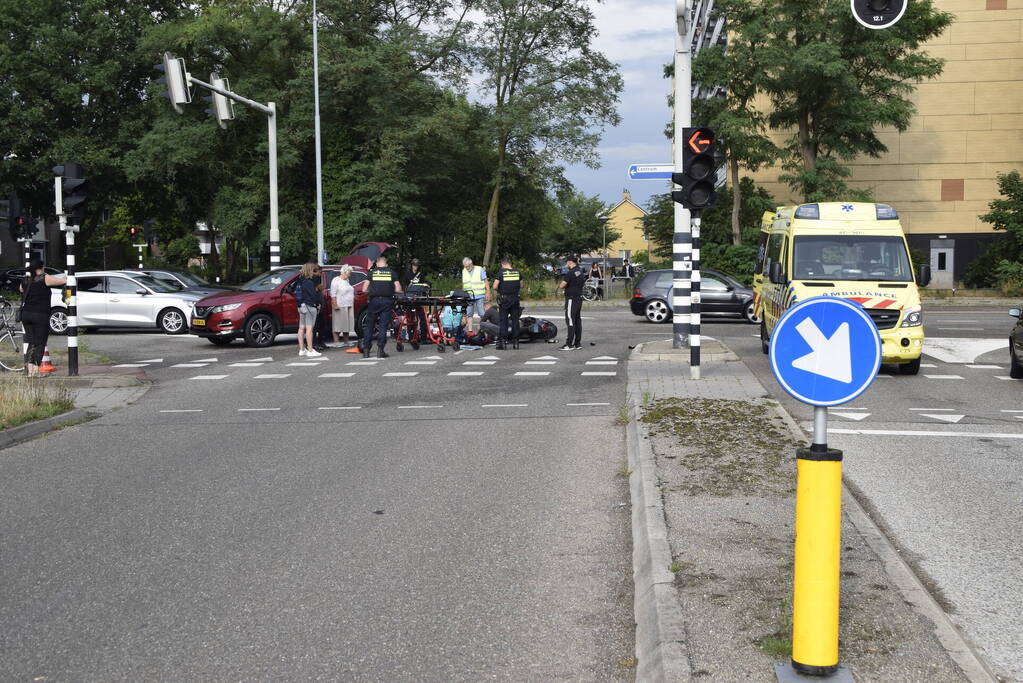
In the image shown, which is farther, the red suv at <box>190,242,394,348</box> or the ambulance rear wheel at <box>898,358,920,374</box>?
the red suv at <box>190,242,394,348</box>

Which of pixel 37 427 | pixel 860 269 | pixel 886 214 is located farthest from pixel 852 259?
pixel 37 427

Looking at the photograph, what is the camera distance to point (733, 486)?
715 centimetres

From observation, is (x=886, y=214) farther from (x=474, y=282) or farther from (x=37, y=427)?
(x=37, y=427)

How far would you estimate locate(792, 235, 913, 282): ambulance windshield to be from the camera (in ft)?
51.9

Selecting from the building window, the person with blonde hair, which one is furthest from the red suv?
the building window

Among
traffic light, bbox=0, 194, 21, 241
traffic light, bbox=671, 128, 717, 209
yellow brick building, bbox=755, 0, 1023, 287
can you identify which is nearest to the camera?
traffic light, bbox=671, 128, 717, 209

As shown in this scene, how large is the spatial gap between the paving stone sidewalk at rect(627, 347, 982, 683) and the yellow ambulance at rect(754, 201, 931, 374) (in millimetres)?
7918

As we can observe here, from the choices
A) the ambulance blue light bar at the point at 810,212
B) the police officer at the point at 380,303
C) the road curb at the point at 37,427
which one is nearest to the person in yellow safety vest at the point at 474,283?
the police officer at the point at 380,303

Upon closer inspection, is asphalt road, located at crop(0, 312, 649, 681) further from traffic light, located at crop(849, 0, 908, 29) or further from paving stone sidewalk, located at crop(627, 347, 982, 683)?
traffic light, located at crop(849, 0, 908, 29)

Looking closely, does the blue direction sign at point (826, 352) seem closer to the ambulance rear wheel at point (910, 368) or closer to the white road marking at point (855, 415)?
the white road marking at point (855, 415)

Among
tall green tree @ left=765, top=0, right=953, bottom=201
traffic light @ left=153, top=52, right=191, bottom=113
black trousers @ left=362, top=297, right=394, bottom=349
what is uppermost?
tall green tree @ left=765, top=0, right=953, bottom=201

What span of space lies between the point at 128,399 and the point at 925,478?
32.7 feet

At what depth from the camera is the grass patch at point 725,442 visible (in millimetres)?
7277

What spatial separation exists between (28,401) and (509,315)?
10.4m
